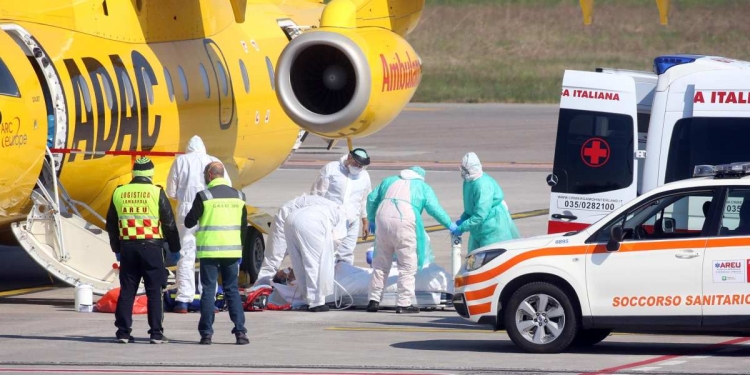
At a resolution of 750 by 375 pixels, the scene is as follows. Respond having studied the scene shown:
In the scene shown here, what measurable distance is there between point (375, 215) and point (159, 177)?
286 cm

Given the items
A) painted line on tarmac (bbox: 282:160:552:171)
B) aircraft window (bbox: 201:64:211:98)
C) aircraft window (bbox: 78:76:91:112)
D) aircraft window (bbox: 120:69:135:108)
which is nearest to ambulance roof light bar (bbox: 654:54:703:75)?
aircraft window (bbox: 201:64:211:98)

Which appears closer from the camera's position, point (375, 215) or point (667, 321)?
point (667, 321)

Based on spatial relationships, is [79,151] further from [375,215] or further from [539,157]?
[539,157]

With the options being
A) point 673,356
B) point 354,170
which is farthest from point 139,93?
point 673,356

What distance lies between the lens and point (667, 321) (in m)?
11.2

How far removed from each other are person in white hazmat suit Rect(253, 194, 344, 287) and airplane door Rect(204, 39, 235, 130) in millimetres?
2507

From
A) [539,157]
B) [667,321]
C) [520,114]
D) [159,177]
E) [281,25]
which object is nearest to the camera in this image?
[667,321]

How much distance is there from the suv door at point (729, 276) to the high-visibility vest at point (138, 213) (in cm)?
492

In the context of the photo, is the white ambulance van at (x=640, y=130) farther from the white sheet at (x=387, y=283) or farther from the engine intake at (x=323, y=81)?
the engine intake at (x=323, y=81)

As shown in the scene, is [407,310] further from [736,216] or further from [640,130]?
[736,216]

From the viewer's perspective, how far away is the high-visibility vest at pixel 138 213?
12.2 meters

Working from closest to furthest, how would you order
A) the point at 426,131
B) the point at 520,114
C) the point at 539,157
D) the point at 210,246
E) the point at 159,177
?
the point at 210,246 < the point at 159,177 < the point at 539,157 < the point at 426,131 < the point at 520,114

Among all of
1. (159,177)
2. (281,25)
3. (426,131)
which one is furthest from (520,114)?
(159,177)

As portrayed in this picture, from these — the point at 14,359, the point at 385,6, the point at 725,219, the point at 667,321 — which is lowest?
the point at 14,359
